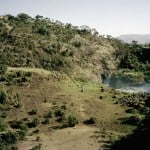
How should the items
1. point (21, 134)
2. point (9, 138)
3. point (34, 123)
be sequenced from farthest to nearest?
point (34, 123), point (21, 134), point (9, 138)

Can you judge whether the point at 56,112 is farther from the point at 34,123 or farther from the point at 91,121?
the point at 91,121

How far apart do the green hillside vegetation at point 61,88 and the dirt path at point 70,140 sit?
0.10 meters

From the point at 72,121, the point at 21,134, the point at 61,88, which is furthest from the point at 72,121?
the point at 61,88

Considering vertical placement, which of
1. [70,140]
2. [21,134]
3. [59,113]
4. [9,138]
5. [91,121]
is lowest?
[70,140]

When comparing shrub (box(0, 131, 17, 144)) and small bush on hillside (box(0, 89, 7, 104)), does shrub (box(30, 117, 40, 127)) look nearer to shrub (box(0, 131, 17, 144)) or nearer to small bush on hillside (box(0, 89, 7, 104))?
shrub (box(0, 131, 17, 144))

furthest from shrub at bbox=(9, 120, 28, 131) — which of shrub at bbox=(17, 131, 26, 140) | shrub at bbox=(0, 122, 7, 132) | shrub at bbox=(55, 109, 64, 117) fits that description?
shrub at bbox=(55, 109, 64, 117)

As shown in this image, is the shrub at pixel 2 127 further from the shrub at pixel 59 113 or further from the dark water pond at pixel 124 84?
the dark water pond at pixel 124 84

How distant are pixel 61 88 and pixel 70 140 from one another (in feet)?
53.9

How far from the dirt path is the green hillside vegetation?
0.33ft

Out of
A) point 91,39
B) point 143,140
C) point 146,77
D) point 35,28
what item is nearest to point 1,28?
point 35,28

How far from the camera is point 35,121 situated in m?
36.0

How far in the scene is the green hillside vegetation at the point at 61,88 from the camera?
34219 mm

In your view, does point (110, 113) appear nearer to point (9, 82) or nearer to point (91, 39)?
point (9, 82)

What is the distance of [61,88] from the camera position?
48.2 m
